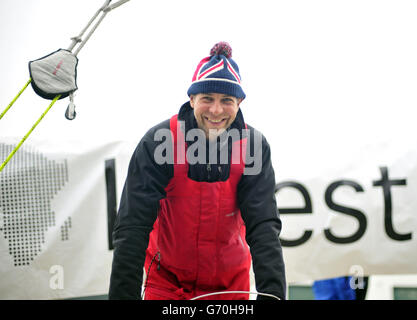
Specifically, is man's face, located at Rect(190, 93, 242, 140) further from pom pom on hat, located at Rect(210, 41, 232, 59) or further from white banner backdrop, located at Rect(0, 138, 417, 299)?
white banner backdrop, located at Rect(0, 138, 417, 299)

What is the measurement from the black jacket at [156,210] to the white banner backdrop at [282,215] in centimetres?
64

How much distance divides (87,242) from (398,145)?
4.10 ft

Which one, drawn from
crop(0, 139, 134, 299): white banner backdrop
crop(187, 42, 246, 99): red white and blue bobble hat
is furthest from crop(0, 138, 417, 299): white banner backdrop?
crop(187, 42, 246, 99): red white and blue bobble hat

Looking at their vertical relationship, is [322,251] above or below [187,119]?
below

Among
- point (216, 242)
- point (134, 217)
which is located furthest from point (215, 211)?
point (134, 217)

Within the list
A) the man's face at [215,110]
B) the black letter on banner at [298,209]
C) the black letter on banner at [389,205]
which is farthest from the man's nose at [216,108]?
the black letter on banner at [389,205]

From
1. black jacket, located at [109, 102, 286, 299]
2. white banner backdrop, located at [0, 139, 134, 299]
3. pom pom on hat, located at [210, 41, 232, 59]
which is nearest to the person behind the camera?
black jacket, located at [109, 102, 286, 299]

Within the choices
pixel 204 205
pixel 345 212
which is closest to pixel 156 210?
pixel 204 205

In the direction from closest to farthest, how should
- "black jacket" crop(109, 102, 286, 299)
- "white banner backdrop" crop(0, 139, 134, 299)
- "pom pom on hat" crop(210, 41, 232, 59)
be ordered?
"black jacket" crop(109, 102, 286, 299)
"pom pom on hat" crop(210, 41, 232, 59)
"white banner backdrop" crop(0, 139, 134, 299)

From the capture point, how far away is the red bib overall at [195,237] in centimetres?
81

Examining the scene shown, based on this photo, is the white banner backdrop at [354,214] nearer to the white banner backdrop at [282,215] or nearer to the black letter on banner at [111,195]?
the white banner backdrop at [282,215]

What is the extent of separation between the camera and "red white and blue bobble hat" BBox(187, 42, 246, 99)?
77 cm

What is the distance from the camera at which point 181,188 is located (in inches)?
32.0
